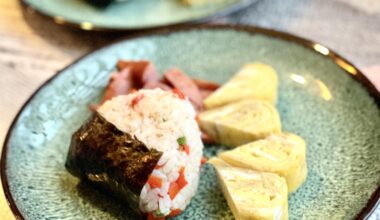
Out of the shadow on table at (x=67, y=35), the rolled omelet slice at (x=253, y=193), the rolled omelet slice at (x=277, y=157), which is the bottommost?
the rolled omelet slice at (x=253, y=193)

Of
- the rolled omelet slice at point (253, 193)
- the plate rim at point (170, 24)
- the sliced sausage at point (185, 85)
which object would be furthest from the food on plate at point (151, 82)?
the rolled omelet slice at point (253, 193)

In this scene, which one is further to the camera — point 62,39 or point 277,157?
point 62,39

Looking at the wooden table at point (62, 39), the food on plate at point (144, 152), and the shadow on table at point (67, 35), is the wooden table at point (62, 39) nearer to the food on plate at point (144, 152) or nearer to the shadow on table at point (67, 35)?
the shadow on table at point (67, 35)

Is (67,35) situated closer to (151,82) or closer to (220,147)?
(151,82)

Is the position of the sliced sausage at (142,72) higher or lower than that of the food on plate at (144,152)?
higher

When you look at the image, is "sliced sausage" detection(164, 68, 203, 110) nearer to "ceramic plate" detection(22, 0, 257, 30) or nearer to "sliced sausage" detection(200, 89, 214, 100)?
"sliced sausage" detection(200, 89, 214, 100)

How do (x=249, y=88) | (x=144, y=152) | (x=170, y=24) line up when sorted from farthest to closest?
1. (x=170, y=24)
2. (x=249, y=88)
3. (x=144, y=152)

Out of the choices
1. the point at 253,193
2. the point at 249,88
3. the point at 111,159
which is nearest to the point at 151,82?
the point at 249,88
